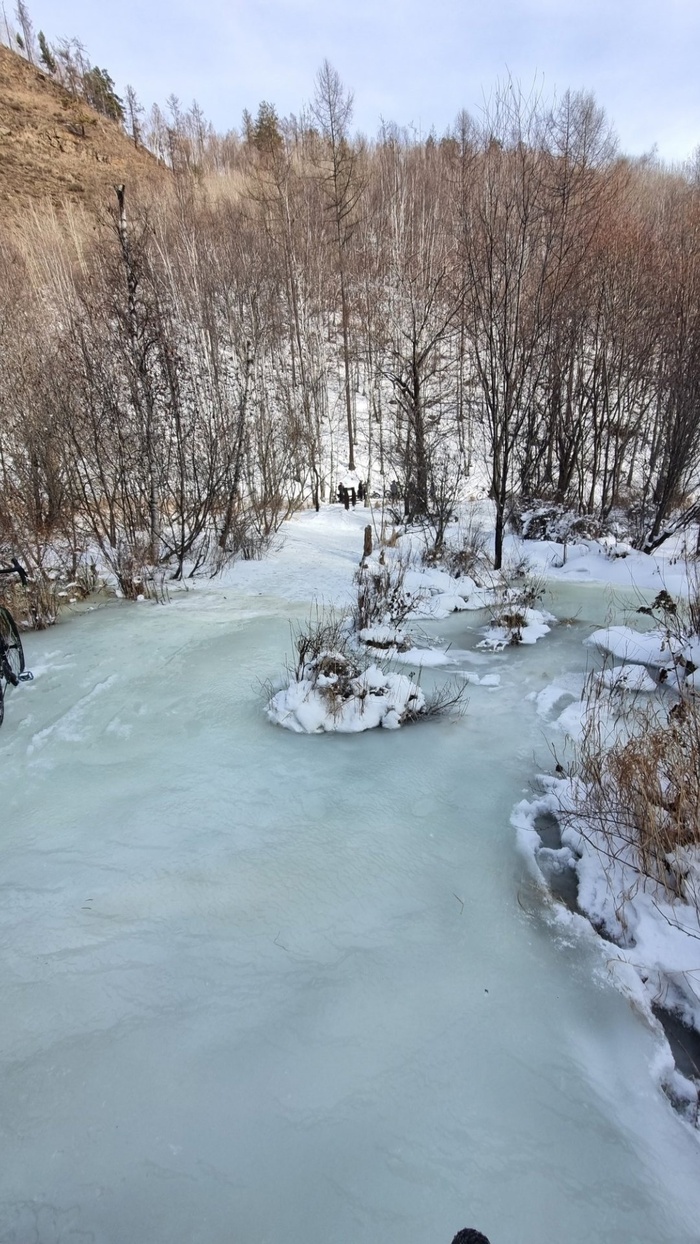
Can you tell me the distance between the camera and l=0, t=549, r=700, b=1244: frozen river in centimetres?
206

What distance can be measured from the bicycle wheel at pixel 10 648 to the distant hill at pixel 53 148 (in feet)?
89.9

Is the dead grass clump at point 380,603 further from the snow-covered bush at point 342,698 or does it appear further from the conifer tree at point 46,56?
the conifer tree at point 46,56

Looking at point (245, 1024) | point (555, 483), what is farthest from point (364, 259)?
point (245, 1024)

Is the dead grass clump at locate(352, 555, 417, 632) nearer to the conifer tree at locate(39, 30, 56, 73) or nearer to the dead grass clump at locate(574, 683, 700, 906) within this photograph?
the dead grass clump at locate(574, 683, 700, 906)

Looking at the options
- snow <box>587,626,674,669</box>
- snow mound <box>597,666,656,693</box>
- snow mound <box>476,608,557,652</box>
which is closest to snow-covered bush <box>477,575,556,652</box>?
snow mound <box>476,608,557,652</box>

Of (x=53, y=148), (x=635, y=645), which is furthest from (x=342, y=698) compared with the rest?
(x=53, y=148)

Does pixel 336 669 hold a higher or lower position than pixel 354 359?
lower

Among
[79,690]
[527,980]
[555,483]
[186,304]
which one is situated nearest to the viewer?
[527,980]

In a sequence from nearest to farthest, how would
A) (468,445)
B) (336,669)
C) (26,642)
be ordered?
(336,669) → (26,642) → (468,445)

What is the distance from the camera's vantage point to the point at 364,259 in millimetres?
20547

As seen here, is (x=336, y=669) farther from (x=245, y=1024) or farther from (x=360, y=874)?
(x=245, y=1024)

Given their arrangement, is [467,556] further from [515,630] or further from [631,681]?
[631,681]

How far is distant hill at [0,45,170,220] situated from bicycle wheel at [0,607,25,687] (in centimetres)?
2739

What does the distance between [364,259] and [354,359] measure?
3.98 m
